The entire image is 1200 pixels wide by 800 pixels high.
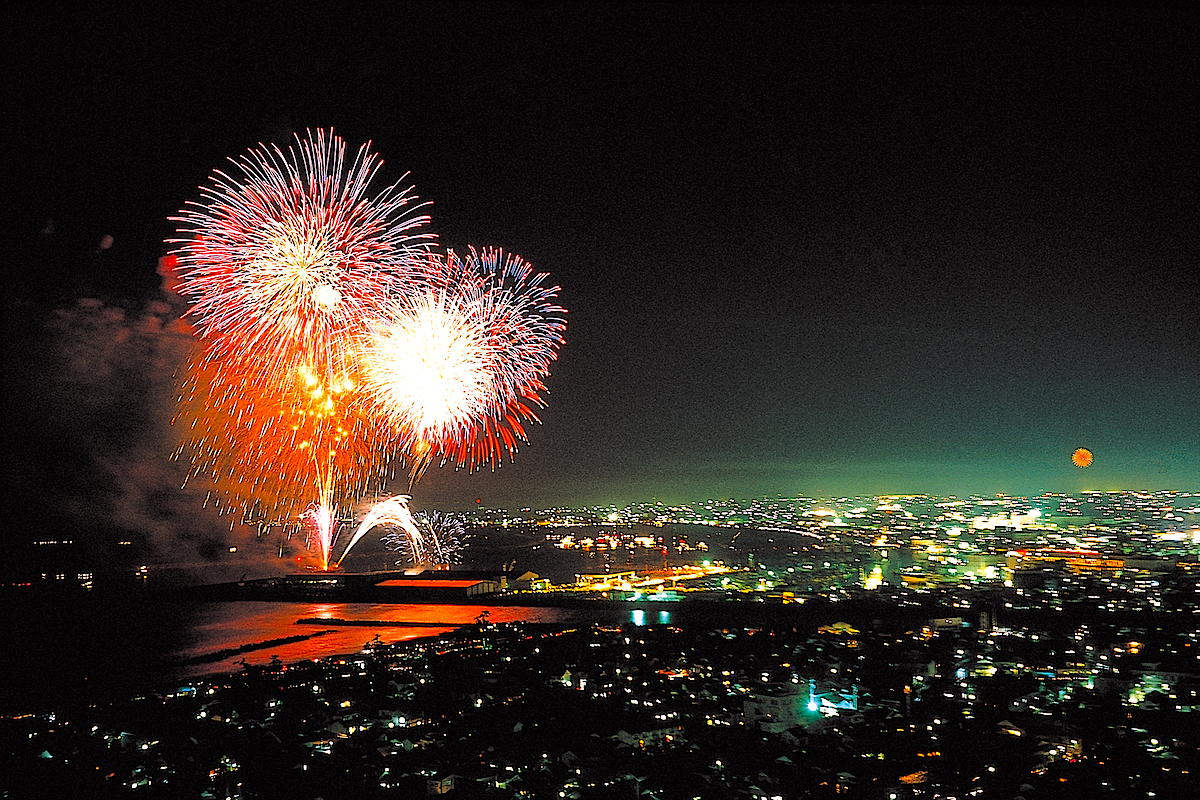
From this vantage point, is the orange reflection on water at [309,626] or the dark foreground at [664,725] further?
the orange reflection on water at [309,626]

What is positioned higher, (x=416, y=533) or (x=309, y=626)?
(x=416, y=533)

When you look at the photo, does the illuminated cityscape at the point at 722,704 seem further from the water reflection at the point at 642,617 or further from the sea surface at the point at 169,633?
the sea surface at the point at 169,633

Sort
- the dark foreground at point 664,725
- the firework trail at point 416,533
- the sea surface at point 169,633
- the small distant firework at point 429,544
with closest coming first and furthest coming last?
the dark foreground at point 664,725 < the sea surface at point 169,633 < the firework trail at point 416,533 < the small distant firework at point 429,544

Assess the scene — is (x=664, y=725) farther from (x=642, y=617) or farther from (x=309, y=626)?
(x=309, y=626)

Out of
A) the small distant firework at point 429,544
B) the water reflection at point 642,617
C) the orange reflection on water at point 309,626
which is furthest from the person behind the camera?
the small distant firework at point 429,544

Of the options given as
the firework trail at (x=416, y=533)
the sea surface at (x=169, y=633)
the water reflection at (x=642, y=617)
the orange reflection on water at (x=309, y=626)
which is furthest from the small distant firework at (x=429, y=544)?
the water reflection at (x=642, y=617)

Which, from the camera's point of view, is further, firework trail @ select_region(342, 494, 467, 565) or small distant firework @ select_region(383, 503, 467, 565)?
small distant firework @ select_region(383, 503, 467, 565)

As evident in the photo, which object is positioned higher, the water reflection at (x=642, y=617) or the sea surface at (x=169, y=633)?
the sea surface at (x=169, y=633)

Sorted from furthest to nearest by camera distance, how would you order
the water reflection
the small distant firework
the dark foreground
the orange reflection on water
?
the small distant firework
the water reflection
the orange reflection on water
the dark foreground

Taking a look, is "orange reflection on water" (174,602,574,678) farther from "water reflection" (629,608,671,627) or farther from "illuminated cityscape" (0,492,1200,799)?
"water reflection" (629,608,671,627)

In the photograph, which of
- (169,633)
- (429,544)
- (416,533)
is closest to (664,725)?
(169,633)

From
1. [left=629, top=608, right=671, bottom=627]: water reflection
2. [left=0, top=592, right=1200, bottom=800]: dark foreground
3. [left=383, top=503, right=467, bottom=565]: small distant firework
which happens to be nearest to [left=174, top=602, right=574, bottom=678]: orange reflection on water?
[left=629, top=608, right=671, bottom=627]: water reflection

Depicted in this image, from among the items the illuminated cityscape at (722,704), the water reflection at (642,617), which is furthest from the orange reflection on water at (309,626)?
the water reflection at (642,617)
